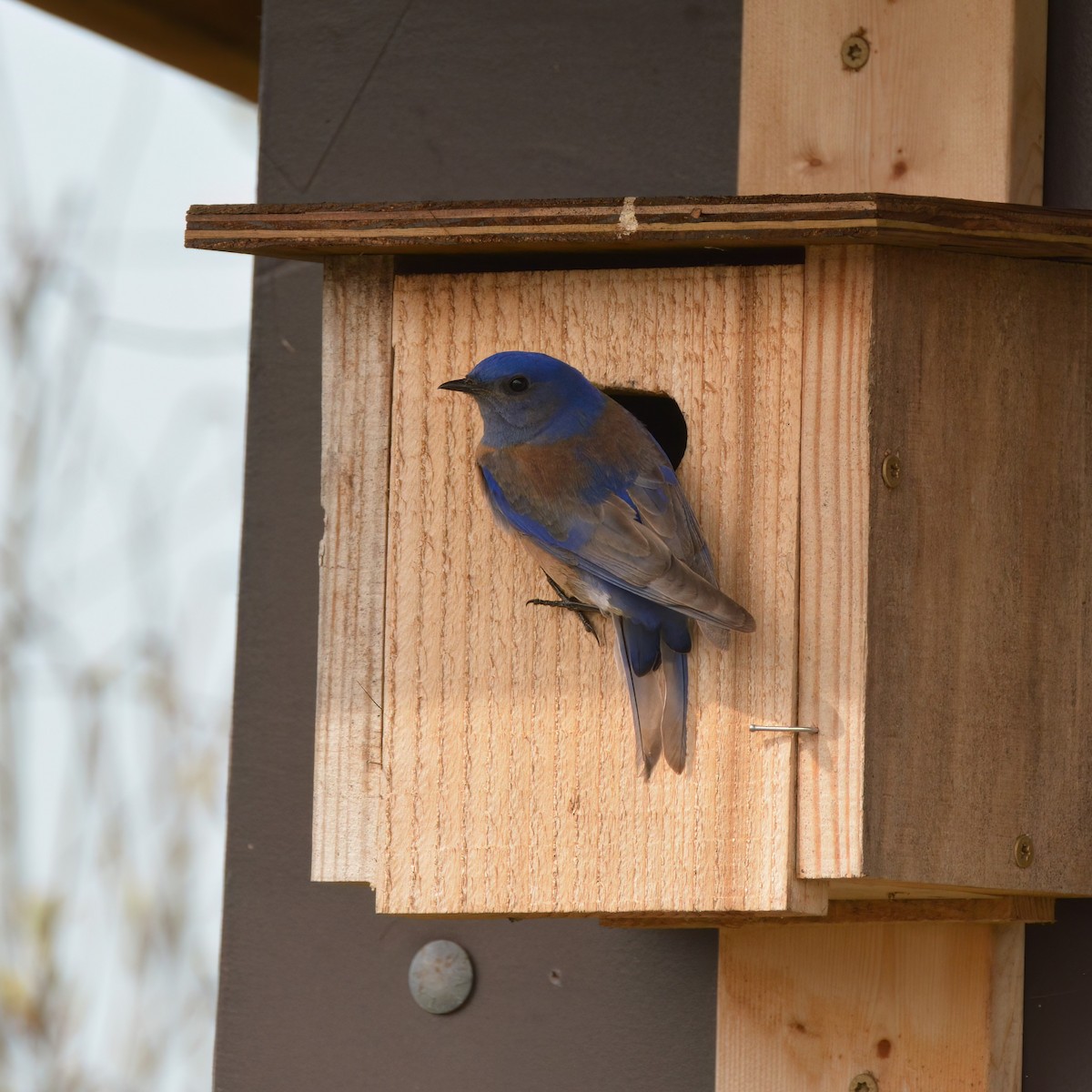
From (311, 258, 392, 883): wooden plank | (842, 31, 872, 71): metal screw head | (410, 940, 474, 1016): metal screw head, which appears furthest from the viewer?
(410, 940, 474, 1016): metal screw head

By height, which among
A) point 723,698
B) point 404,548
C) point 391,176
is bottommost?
point 723,698

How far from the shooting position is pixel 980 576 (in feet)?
9.60

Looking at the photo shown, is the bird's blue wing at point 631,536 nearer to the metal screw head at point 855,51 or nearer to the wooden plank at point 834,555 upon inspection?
the wooden plank at point 834,555

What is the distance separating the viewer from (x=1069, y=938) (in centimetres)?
325

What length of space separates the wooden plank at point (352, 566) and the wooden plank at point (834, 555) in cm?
63

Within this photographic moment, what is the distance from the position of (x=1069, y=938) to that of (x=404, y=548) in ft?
3.90

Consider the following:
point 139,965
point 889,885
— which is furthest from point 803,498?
point 139,965

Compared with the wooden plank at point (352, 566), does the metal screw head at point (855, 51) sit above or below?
above

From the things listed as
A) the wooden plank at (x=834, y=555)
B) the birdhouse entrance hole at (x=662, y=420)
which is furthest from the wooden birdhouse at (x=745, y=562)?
the birdhouse entrance hole at (x=662, y=420)

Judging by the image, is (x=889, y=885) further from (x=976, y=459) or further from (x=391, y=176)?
(x=391, y=176)

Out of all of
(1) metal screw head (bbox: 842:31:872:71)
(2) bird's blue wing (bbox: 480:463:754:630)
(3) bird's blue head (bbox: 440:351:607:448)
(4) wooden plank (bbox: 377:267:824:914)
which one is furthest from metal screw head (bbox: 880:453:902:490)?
(1) metal screw head (bbox: 842:31:872:71)

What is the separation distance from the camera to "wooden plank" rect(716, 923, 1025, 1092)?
3.20 m

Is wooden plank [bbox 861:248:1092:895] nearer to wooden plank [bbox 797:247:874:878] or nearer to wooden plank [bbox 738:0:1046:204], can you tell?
wooden plank [bbox 797:247:874:878]

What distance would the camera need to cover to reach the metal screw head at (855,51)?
11.3ft
